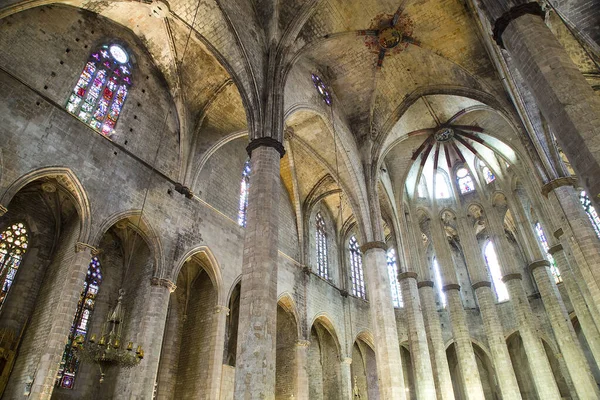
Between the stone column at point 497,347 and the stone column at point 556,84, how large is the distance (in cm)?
1275

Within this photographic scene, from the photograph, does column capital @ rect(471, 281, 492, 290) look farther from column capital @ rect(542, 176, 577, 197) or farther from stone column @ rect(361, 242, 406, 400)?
column capital @ rect(542, 176, 577, 197)

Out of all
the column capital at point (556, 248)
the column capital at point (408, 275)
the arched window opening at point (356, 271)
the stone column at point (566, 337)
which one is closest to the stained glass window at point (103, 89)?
the column capital at point (408, 275)

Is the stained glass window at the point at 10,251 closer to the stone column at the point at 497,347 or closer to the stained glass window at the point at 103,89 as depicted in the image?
the stained glass window at the point at 103,89

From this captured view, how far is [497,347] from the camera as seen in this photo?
16.9 metres

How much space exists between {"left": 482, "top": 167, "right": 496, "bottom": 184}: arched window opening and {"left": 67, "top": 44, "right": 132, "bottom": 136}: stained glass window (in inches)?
683

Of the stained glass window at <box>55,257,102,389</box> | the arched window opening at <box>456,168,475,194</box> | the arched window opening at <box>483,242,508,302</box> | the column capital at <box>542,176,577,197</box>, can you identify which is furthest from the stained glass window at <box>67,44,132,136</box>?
the arched window opening at <box>483,242,508,302</box>

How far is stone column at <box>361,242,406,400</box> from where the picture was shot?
1326 centimetres

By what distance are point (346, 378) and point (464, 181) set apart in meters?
12.0

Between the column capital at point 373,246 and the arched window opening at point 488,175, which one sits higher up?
the arched window opening at point 488,175

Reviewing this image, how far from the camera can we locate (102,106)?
12.3 metres

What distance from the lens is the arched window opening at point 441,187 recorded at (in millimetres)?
22703

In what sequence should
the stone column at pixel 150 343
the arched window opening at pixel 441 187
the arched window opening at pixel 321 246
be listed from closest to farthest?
1. the stone column at pixel 150 343
2. the arched window opening at pixel 321 246
3. the arched window opening at pixel 441 187

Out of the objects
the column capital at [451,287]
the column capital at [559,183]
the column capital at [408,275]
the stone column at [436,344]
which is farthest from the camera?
the column capital at [451,287]

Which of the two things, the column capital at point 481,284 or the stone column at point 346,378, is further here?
the column capital at point 481,284
